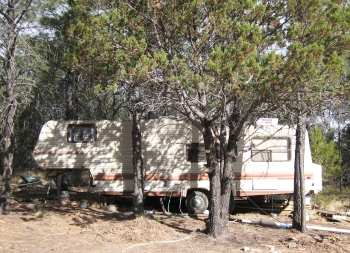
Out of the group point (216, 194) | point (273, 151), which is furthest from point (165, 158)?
point (216, 194)

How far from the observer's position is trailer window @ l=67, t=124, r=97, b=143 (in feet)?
38.0

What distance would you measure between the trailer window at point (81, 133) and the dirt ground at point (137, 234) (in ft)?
6.27

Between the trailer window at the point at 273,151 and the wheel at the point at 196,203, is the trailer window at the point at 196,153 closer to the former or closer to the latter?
the wheel at the point at 196,203

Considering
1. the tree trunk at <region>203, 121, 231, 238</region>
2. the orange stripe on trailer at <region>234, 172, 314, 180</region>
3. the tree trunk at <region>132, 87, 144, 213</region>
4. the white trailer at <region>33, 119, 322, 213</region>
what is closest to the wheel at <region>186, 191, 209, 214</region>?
the white trailer at <region>33, 119, 322, 213</region>

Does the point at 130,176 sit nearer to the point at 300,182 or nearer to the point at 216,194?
the point at 216,194

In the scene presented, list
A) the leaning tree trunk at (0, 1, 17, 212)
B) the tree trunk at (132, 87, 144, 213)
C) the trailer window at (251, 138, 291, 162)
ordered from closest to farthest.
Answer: the leaning tree trunk at (0, 1, 17, 212) → the tree trunk at (132, 87, 144, 213) → the trailer window at (251, 138, 291, 162)

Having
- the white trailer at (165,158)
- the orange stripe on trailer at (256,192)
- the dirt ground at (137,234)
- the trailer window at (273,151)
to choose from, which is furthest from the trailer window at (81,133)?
the trailer window at (273,151)

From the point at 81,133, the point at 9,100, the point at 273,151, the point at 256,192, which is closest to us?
the point at 9,100

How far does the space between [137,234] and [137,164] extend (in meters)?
2.61

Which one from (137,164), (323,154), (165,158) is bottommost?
(137,164)

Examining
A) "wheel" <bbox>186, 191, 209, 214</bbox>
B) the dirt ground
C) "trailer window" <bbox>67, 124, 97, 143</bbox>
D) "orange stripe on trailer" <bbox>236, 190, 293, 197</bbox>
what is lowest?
the dirt ground

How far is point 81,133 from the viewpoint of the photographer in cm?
1160

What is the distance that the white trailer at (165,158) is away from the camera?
36.5 ft

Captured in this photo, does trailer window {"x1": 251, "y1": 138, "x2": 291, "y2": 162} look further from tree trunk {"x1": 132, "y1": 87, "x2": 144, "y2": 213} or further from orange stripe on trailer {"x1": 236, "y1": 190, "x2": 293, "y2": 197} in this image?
tree trunk {"x1": 132, "y1": 87, "x2": 144, "y2": 213}
